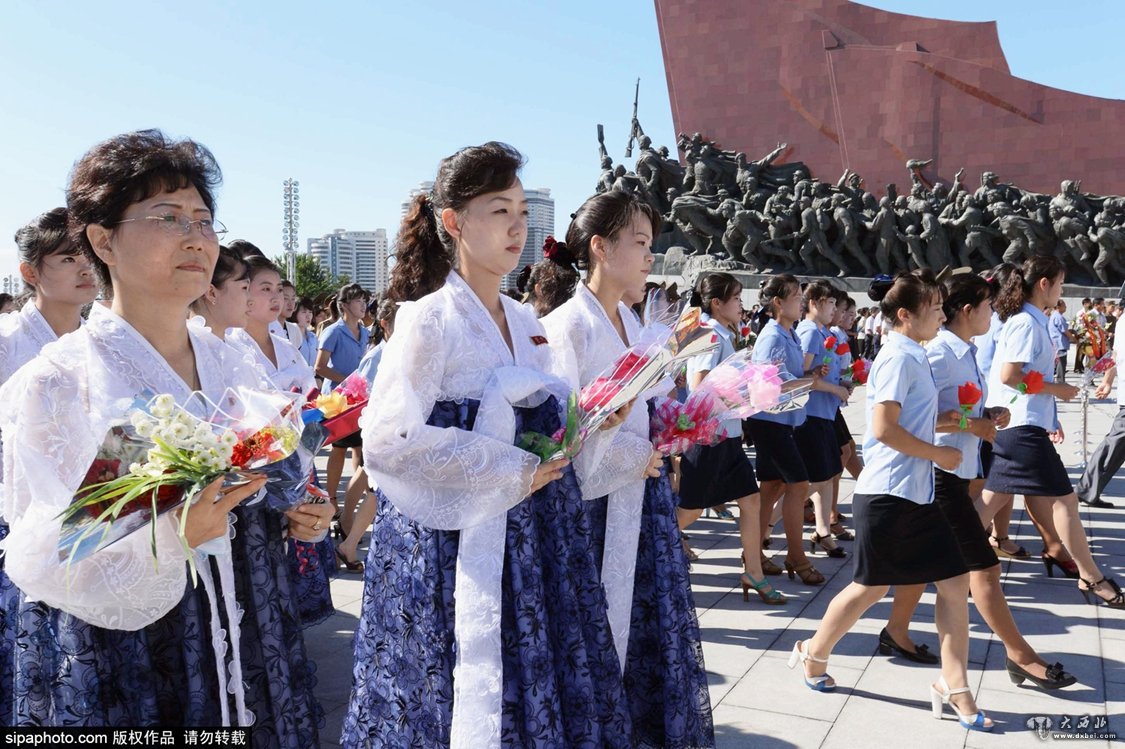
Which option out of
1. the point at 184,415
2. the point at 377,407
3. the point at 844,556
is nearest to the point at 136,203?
the point at 184,415

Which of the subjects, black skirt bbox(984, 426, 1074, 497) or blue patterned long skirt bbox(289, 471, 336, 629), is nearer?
blue patterned long skirt bbox(289, 471, 336, 629)

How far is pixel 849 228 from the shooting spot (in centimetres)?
1964

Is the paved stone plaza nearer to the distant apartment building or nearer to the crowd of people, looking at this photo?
the crowd of people

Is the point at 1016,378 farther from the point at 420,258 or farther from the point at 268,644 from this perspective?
the point at 268,644

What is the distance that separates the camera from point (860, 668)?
3342mm

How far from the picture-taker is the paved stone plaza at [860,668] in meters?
2.83

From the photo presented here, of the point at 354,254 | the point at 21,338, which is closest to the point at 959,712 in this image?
the point at 21,338

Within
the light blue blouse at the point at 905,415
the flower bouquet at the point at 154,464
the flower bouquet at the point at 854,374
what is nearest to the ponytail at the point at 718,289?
the flower bouquet at the point at 854,374

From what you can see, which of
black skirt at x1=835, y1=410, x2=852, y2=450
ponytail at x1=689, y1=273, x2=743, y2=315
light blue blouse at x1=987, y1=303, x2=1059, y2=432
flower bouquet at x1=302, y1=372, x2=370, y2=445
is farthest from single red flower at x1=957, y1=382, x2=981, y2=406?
black skirt at x1=835, y1=410, x2=852, y2=450

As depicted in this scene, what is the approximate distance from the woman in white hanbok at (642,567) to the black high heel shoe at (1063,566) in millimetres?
2895

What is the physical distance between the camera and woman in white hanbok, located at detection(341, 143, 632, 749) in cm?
196

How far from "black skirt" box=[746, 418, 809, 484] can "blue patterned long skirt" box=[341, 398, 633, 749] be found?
8.18 ft

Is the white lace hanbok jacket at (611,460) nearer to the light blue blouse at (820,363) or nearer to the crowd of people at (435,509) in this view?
the crowd of people at (435,509)

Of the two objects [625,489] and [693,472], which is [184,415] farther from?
[693,472]
